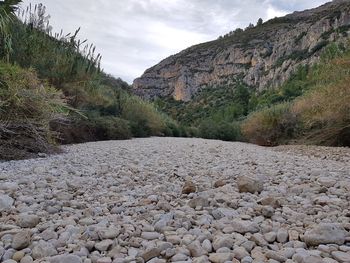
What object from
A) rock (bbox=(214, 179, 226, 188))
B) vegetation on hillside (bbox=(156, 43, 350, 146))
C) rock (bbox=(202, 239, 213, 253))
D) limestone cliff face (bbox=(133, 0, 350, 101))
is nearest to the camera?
rock (bbox=(202, 239, 213, 253))

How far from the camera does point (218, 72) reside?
5997cm

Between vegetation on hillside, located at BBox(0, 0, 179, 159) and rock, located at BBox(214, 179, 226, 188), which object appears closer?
rock, located at BBox(214, 179, 226, 188)

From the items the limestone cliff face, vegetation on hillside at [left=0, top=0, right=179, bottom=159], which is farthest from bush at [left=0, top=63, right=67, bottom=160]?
the limestone cliff face

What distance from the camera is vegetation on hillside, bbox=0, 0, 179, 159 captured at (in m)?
6.21

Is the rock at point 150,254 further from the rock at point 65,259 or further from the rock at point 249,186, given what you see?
the rock at point 249,186

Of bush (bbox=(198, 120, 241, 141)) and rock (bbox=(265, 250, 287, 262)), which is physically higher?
bush (bbox=(198, 120, 241, 141))

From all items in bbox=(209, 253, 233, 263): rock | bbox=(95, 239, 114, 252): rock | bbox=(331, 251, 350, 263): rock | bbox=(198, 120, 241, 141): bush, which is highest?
bbox=(198, 120, 241, 141): bush

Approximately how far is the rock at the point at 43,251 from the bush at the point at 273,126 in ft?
39.2

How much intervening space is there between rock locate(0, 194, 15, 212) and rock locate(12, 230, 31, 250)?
75 centimetres

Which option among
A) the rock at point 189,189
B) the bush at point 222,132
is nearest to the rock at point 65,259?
the rock at point 189,189

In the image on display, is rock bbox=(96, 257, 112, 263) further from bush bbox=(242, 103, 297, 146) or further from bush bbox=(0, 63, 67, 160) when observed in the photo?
bush bbox=(242, 103, 297, 146)

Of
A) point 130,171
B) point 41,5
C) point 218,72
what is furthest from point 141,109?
point 218,72

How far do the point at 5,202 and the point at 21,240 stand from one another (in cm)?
94

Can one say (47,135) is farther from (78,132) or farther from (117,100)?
(117,100)
